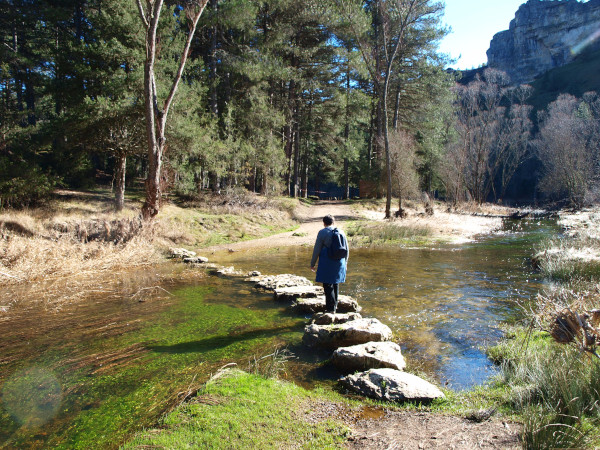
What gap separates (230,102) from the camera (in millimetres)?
24797

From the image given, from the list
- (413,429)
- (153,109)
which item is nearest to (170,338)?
(413,429)

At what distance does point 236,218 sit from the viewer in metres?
20.2

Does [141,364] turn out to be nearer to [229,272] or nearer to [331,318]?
[331,318]

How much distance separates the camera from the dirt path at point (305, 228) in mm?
16734

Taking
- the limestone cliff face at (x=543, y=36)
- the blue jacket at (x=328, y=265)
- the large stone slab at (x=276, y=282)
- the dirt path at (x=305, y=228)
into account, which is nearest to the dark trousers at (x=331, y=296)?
the blue jacket at (x=328, y=265)

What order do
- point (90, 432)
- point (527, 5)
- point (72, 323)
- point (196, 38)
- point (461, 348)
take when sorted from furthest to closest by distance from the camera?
point (527, 5), point (196, 38), point (72, 323), point (461, 348), point (90, 432)

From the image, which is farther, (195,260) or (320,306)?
(195,260)

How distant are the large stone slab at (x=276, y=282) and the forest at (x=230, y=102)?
291 inches

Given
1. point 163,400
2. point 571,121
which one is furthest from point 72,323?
point 571,121

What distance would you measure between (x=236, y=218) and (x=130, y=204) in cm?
562

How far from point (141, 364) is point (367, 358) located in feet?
9.98

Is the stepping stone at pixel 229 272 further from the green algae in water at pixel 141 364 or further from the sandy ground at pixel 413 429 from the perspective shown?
the sandy ground at pixel 413 429

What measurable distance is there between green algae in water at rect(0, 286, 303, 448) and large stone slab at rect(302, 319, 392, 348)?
47 cm

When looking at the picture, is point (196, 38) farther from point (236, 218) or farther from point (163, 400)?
point (163, 400)
